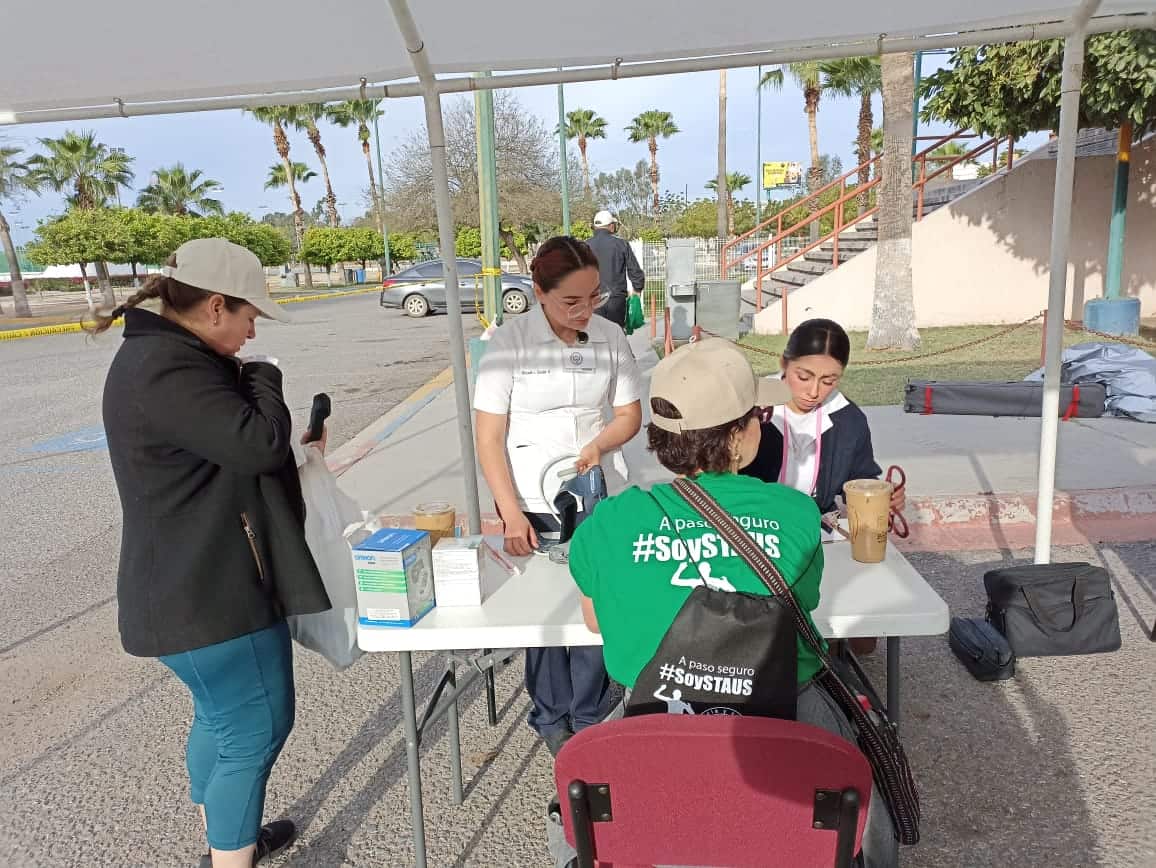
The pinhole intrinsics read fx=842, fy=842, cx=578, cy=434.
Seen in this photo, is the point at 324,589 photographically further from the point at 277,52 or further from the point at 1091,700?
the point at 1091,700

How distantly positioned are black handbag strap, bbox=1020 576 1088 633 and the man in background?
21.2ft

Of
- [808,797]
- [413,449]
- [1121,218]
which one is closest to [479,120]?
[413,449]

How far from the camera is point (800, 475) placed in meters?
3.04

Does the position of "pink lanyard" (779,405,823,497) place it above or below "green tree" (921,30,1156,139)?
below

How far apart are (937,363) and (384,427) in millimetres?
6861

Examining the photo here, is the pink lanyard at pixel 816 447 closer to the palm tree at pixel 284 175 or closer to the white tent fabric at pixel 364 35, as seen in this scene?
the white tent fabric at pixel 364 35

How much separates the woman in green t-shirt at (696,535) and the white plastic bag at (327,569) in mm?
814

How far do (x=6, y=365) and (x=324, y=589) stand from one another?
16.7m

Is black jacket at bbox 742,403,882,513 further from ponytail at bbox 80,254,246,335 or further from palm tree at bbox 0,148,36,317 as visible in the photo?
palm tree at bbox 0,148,36,317

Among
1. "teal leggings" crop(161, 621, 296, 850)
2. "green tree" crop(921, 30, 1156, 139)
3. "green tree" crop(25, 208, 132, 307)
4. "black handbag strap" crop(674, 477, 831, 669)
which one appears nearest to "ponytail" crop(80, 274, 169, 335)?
"teal leggings" crop(161, 621, 296, 850)

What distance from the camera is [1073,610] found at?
10.9 feet

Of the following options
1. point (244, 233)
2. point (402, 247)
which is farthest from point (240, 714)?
point (402, 247)

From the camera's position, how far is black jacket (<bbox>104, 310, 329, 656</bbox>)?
1.87 m

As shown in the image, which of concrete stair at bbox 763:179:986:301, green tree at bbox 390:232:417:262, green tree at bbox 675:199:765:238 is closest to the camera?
concrete stair at bbox 763:179:986:301
